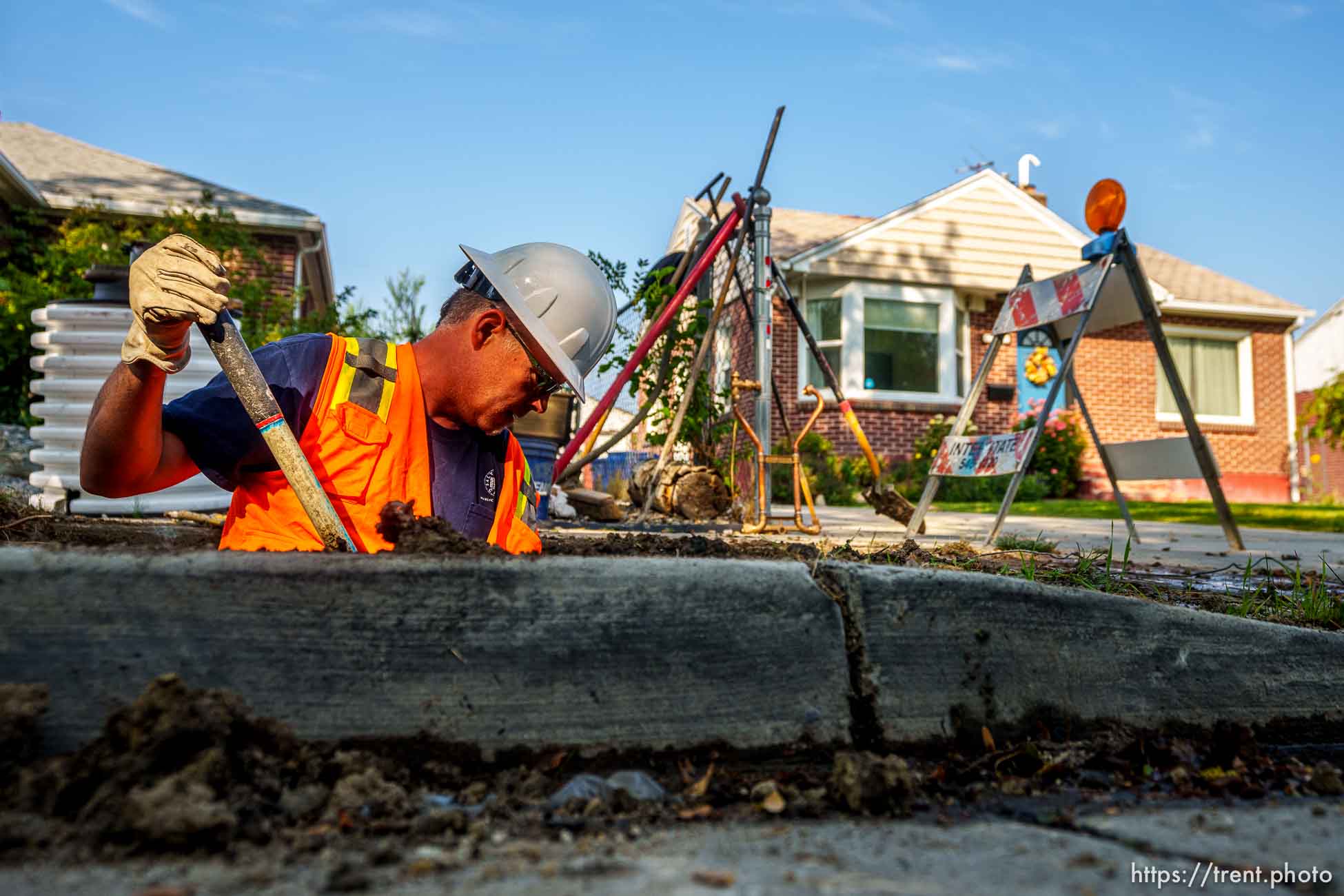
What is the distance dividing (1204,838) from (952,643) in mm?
566

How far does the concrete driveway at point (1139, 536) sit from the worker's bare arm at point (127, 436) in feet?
9.50

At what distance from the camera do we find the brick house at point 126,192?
1166cm

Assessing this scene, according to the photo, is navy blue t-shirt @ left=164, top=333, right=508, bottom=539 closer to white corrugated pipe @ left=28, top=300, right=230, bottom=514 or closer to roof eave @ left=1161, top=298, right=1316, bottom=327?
Result: white corrugated pipe @ left=28, top=300, right=230, bottom=514

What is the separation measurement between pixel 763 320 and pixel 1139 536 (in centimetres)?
307

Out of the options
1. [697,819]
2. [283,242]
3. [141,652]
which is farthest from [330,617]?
[283,242]

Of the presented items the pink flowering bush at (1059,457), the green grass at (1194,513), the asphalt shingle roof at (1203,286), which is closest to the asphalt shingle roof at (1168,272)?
the asphalt shingle roof at (1203,286)

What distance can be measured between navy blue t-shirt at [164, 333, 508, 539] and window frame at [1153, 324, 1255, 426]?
1719 cm

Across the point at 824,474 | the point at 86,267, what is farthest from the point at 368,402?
the point at 824,474

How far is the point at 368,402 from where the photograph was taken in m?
2.42

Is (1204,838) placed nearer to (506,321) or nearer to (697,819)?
(697,819)

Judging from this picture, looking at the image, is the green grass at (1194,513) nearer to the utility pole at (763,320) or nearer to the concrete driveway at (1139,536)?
the concrete driveway at (1139,536)

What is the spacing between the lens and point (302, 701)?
148 centimetres

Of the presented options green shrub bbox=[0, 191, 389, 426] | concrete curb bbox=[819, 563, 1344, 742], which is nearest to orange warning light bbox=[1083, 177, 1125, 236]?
concrete curb bbox=[819, 563, 1344, 742]

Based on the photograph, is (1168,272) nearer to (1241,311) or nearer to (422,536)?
(1241,311)
